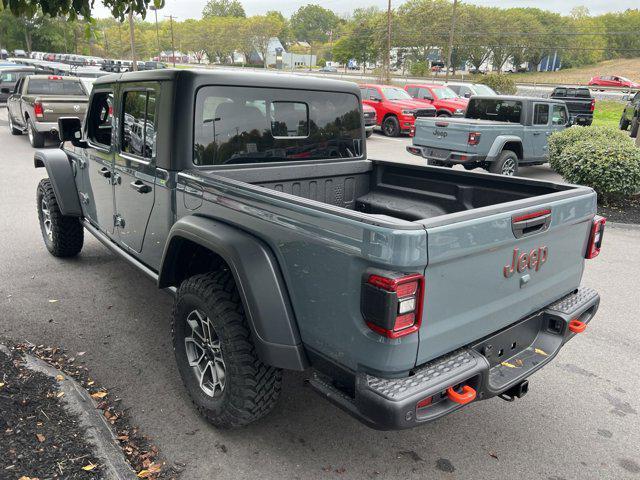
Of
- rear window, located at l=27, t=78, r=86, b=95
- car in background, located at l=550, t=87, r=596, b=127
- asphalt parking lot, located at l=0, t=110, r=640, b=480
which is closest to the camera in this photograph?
asphalt parking lot, located at l=0, t=110, r=640, b=480

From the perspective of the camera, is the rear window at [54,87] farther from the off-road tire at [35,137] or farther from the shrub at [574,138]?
the shrub at [574,138]

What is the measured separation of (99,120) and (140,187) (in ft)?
4.93

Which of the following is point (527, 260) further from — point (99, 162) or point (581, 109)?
point (581, 109)

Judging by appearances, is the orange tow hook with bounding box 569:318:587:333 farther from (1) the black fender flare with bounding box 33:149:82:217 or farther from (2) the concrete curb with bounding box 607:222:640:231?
(2) the concrete curb with bounding box 607:222:640:231

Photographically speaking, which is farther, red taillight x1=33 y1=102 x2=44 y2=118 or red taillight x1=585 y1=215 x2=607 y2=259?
red taillight x1=33 y1=102 x2=44 y2=118

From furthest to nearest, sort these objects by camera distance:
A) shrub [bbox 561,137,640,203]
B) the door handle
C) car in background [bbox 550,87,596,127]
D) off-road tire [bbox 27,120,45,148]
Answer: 1. car in background [bbox 550,87,596,127]
2. off-road tire [bbox 27,120,45,148]
3. shrub [bbox 561,137,640,203]
4. the door handle

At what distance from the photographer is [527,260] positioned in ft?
8.63

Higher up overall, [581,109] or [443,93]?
[443,93]

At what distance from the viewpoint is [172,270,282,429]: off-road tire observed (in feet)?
8.96

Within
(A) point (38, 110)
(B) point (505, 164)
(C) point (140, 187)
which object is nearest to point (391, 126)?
(B) point (505, 164)

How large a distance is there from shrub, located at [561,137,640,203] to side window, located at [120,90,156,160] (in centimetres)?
715

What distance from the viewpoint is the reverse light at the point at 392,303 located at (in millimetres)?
2041

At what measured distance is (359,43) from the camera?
85938 mm

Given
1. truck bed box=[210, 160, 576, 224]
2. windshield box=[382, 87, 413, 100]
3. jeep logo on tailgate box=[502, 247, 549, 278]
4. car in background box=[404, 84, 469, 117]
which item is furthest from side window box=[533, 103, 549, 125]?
jeep logo on tailgate box=[502, 247, 549, 278]
